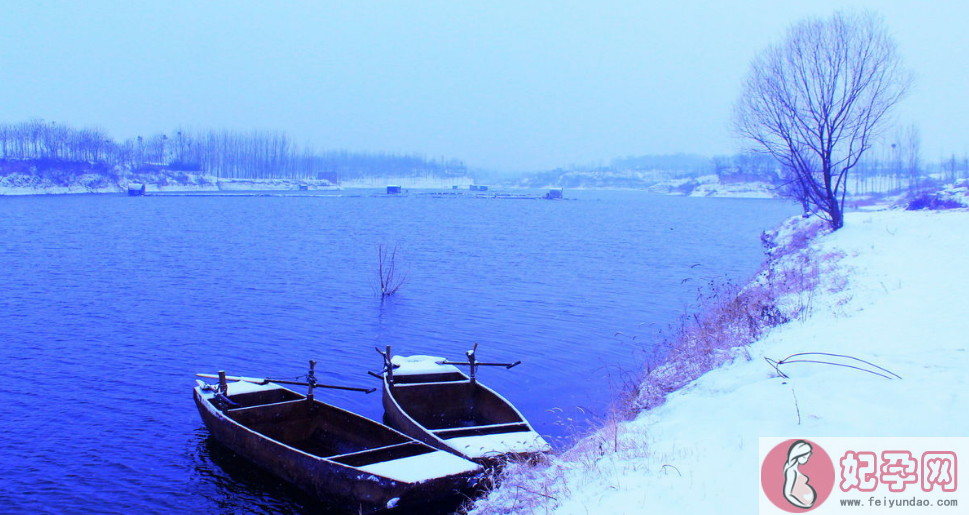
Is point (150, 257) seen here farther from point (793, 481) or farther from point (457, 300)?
point (793, 481)

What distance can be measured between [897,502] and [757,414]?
217 centimetres

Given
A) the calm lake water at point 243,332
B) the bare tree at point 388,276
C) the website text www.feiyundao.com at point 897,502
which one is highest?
the website text www.feiyundao.com at point 897,502

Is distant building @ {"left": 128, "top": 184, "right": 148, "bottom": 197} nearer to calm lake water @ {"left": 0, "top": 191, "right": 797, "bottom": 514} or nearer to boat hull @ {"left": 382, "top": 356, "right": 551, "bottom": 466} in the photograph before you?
calm lake water @ {"left": 0, "top": 191, "right": 797, "bottom": 514}

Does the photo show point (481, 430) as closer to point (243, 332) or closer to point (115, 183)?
point (243, 332)

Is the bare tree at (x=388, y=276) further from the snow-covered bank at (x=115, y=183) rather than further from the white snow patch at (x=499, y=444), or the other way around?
the snow-covered bank at (x=115, y=183)

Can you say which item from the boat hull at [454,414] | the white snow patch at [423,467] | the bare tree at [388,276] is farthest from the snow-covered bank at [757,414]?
the bare tree at [388,276]

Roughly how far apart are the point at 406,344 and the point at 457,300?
729 cm


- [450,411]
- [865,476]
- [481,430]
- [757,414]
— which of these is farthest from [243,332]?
[865,476]

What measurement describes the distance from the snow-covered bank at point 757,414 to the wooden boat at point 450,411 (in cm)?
147

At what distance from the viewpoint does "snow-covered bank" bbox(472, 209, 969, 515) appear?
6.96 meters

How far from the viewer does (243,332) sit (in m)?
21.9

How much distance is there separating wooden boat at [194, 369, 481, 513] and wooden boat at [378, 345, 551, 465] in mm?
808

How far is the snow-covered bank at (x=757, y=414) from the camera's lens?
6.96m

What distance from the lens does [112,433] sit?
13203mm
